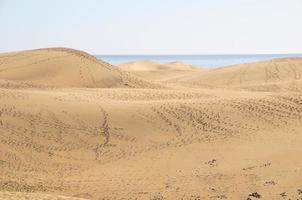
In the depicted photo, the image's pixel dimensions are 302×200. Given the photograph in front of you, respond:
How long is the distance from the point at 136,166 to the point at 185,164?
138 cm

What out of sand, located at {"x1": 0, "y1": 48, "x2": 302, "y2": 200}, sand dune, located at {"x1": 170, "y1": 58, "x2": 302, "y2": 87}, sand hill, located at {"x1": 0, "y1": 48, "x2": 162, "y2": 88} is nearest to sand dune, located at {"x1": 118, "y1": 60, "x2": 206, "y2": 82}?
sand dune, located at {"x1": 170, "y1": 58, "x2": 302, "y2": 87}

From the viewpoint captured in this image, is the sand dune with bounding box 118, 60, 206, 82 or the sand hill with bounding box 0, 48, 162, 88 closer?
the sand hill with bounding box 0, 48, 162, 88

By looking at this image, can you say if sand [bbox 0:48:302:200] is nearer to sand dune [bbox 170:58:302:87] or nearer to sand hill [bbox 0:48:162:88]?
sand hill [bbox 0:48:162:88]

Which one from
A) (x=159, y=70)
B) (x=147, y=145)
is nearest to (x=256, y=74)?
(x=159, y=70)

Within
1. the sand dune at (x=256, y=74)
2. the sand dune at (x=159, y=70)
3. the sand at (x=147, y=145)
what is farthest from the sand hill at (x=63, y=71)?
the sand dune at (x=159, y=70)

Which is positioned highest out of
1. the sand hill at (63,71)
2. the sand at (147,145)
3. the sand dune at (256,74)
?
the sand hill at (63,71)

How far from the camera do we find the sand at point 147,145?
11.6 m

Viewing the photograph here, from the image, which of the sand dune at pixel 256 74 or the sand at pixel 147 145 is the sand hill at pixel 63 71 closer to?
the sand at pixel 147 145

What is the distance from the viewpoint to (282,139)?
16.0 metres

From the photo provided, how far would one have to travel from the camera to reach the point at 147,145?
49.6ft

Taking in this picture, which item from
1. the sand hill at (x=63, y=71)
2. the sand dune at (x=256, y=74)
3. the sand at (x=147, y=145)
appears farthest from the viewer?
the sand dune at (x=256, y=74)

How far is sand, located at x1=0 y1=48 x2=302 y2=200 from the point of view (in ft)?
38.1

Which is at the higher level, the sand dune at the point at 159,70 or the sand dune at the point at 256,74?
the sand dune at the point at 256,74

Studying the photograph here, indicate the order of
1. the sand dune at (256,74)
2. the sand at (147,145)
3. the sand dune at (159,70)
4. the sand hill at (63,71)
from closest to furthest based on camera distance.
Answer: the sand at (147,145)
the sand hill at (63,71)
the sand dune at (256,74)
the sand dune at (159,70)
